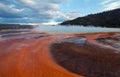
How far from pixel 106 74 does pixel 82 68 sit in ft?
9.35

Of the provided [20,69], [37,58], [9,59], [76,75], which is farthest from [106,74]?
[9,59]

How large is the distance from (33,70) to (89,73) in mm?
5308

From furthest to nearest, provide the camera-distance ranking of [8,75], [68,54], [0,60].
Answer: [68,54]
[0,60]
[8,75]

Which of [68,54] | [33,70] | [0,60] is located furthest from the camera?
[68,54]

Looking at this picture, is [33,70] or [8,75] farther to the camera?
[33,70]

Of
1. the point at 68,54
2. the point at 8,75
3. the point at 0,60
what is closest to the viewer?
the point at 8,75

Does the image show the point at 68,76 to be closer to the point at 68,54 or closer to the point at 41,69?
the point at 41,69

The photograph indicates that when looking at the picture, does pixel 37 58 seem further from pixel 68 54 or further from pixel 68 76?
pixel 68 76

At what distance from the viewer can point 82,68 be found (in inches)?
966

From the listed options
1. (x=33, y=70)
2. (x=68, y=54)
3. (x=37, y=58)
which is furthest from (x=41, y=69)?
(x=68, y=54)

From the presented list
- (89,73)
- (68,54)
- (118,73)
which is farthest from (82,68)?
(68,54)

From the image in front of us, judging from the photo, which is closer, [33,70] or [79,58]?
[33,70]

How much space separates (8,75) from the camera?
71.1ft

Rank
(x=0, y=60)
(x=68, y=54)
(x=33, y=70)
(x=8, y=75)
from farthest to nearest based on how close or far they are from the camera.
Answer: (x=68, y=54) → (x=0, y=60) → (x=33, y=70) → (x=8, y=75)
